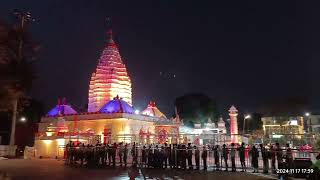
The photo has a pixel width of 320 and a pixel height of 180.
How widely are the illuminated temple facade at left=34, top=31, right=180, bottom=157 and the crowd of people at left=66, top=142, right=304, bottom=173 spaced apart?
19.1ft

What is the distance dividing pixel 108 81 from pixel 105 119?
7948mm

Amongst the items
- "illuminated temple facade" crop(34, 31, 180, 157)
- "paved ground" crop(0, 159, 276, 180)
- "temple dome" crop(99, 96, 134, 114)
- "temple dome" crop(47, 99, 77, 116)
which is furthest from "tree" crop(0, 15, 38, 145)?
"temple dome" crop(47, 99, 77, 116)

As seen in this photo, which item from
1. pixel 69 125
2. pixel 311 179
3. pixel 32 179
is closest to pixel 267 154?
pixel 311 179

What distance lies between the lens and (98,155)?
84.5 feet

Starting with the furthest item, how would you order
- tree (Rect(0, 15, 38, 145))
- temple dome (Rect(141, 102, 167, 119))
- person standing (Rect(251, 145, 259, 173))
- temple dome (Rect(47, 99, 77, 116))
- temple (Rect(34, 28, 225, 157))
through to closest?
1. temple dome (Rect(141, 102, 167, 119))
2. temple dome (Rect(47, 99, 77, 116))
3. temple (Rect(34, 28, 225, 157))
4. person standing (Rect(251, 145, 259, 173))
5. tree (Rect(0, 15, 38, 145))

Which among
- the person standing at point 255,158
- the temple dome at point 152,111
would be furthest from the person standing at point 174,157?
the temple dome at point 152,111

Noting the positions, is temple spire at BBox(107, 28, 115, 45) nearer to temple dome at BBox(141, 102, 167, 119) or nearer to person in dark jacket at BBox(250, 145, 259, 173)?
temple dome at BBox(141, 102, 167, 119)

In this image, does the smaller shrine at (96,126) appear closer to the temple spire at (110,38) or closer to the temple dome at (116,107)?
the temple dome at (116,107)

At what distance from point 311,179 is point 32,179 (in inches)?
462

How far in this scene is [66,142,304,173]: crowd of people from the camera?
19.0 metres

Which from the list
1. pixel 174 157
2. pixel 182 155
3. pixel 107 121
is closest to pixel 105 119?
pixel 107 121

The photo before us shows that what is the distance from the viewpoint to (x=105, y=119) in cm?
4153

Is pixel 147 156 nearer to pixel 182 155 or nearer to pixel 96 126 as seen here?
pixel 182 155

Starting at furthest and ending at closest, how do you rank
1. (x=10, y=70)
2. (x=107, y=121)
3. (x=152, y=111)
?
(x=152, y=111), (x=107, y=121), (x=10, y=70)
